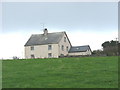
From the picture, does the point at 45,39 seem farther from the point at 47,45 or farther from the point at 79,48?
→ the point at 79,48

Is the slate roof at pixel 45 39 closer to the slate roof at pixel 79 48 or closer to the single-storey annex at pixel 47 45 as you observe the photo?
the single-storey annex at pixel 47 45

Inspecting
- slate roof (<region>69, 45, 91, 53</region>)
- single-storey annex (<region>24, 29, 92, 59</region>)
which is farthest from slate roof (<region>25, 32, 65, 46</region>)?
slate roof (<region>69, 45, 91, 53</region>)

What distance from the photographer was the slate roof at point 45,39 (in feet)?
255

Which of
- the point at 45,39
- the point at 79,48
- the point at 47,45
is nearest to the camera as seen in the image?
the point at 47,45

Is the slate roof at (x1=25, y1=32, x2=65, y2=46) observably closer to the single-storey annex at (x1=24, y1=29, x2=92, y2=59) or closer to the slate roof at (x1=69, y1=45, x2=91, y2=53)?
the single-storey annex at (x1=24, y1=29, x2=92, y2=59)

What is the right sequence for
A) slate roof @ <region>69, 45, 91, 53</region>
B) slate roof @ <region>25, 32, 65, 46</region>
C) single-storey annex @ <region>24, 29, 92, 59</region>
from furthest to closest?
slate roof @ <region>69, 45, 91, 53</region> < slate roof @ <region>25, 32, 65, 46</region> < single-storey annex @ <region>24, 29, 92, 59</region>

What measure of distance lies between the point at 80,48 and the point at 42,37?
619 inches

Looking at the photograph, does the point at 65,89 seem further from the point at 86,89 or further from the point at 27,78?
the point at 27,78

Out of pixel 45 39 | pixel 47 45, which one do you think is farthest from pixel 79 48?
pixel 47 45

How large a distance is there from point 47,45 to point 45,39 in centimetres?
265

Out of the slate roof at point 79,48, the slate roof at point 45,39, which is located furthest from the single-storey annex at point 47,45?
the slate roof at point 79,48

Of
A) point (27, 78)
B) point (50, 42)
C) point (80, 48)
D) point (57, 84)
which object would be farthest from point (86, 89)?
point (80, 48)

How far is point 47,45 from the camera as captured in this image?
78062 millimetres

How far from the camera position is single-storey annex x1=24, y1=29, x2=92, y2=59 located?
3022 inches
